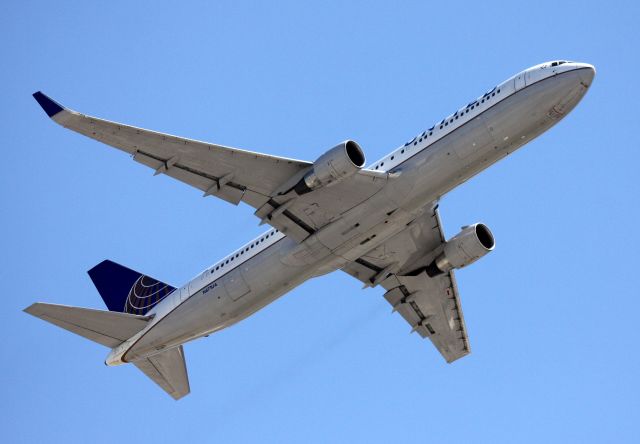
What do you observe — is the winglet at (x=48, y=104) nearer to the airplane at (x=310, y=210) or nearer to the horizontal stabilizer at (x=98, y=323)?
the airplane at (x=310, y=210)

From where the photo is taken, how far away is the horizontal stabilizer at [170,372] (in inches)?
1860

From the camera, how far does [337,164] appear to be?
38656 millimetres

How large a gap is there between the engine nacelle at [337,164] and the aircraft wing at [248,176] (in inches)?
38.7

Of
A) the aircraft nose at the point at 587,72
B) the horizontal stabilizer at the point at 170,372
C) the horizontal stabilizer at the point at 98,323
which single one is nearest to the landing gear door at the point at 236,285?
the horizontal stabilizer at the point at 98,323

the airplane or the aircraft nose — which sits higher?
the airplane

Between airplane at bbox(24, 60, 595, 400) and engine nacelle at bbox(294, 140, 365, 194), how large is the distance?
49mm

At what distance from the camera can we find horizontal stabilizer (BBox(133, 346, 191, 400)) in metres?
47.2

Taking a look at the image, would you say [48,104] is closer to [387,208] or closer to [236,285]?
[236,285]

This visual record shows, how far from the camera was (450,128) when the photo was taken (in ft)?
132

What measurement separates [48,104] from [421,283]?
66.2 ft

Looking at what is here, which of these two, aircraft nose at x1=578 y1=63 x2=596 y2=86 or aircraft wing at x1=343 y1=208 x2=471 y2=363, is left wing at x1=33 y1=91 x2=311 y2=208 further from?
aircraft nose at x1=578 y1=63 x2=596 y2=86

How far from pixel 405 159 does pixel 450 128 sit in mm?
2176

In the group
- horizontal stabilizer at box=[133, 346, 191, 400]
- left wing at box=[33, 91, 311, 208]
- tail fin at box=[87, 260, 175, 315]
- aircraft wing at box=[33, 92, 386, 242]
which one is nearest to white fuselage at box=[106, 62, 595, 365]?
aircraft wing at box=[33, 92, 386, 242]

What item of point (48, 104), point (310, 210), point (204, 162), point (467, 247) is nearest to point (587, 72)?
point (467, 247)
